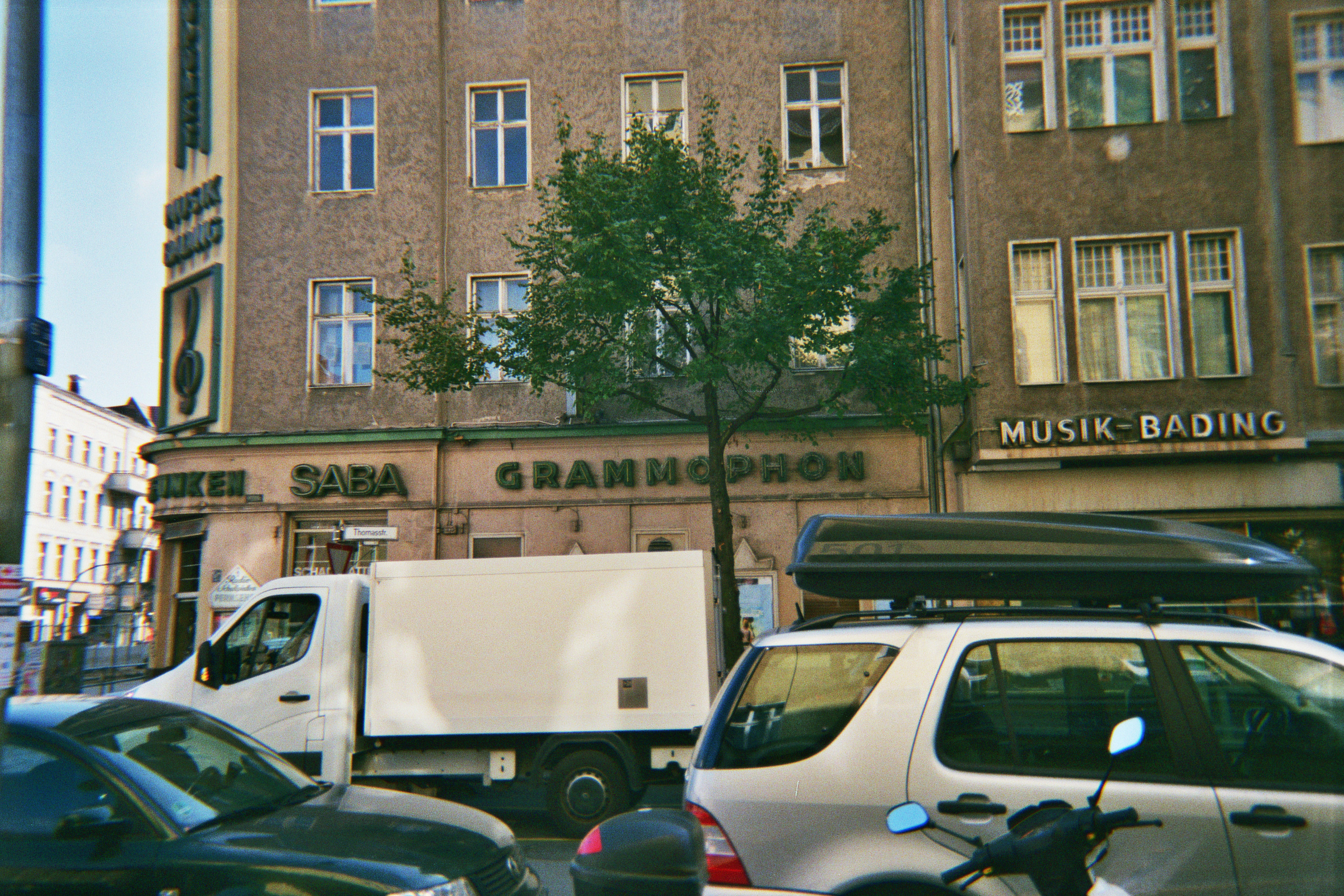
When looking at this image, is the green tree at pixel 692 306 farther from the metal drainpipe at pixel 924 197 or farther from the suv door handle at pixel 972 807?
the suv door handle at pixel 972 807

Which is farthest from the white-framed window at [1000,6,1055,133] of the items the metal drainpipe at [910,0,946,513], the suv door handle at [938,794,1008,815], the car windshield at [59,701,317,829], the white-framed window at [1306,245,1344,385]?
the car windshield at [59,701,317,829]

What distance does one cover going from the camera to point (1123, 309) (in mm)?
14344

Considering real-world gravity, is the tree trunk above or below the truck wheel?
above

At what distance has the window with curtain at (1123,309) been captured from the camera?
14.2m

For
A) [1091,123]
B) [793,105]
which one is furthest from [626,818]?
[793,105]

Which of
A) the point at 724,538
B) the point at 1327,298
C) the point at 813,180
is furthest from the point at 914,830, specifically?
the point at 813,180

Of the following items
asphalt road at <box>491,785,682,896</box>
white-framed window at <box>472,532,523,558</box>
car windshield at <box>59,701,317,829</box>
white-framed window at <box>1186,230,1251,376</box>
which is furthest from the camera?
white-framed window at <box>472,532,523,558</box>

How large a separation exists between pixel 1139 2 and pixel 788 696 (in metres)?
14.5

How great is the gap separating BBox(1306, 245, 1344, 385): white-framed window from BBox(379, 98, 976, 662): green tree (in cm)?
501

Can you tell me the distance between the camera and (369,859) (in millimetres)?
4336

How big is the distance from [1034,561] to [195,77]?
739 inches

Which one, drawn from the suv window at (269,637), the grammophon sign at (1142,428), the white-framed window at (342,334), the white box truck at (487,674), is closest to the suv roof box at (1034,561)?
the white box truck at (487,674)

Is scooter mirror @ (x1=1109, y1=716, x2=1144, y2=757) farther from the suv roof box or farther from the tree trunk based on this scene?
the tree trunk

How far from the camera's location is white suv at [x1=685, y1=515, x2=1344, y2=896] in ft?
11.2
